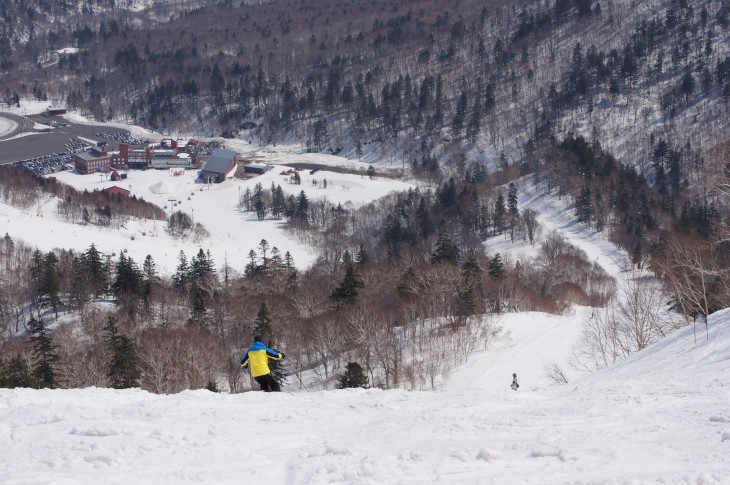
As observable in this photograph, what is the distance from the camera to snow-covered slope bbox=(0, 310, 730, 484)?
8.34 m

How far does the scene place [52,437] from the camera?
10109mm

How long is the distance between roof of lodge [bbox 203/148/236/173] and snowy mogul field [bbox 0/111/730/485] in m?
98.5

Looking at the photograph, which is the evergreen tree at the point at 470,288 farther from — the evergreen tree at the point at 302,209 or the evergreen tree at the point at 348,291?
the evergreen tree at the point at 302,209

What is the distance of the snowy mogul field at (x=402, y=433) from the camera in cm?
834

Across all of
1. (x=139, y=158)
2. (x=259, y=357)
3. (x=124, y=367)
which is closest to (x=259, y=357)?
(x=259, y=357)

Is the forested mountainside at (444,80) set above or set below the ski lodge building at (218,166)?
above

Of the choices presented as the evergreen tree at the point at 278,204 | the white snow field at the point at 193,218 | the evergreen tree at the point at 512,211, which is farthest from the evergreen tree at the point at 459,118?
the evergreen tree at the point at 512,211

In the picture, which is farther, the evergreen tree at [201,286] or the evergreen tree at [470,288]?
the evergreen tree at [201,286]

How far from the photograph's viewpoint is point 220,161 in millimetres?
113125

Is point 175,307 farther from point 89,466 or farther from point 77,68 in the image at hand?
point 77,68

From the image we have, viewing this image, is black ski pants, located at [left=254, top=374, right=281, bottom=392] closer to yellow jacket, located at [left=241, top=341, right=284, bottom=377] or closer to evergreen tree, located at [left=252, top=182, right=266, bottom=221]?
yellow jacket, located at [left=241, top=341, right=284, bottom=377]

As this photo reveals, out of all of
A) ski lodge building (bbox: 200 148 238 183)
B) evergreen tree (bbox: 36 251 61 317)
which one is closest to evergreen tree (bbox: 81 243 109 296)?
evergreen tree (bbox: 36 251 61 317)

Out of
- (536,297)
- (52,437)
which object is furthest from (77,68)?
(52,437)

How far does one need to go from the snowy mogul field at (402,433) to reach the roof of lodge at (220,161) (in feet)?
323
